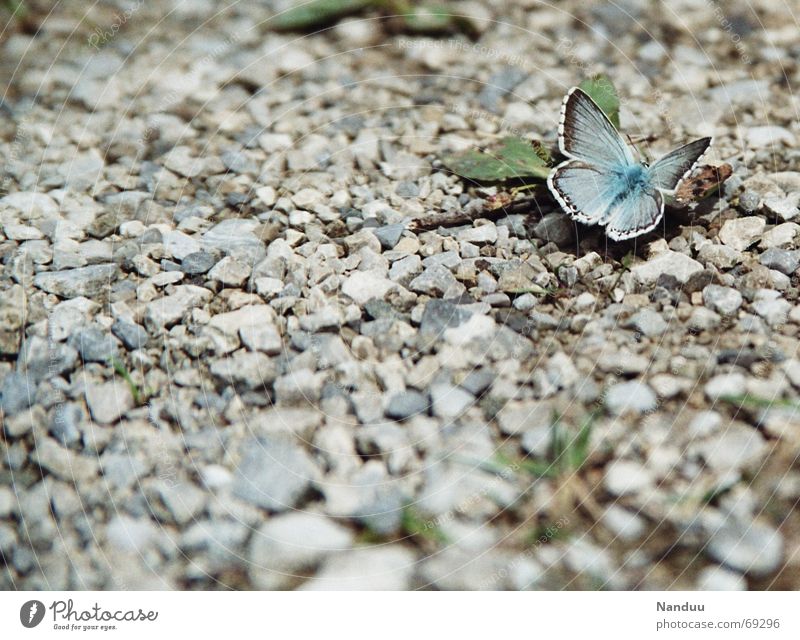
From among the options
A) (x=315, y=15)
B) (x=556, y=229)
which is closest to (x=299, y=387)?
(x=556, y=229)

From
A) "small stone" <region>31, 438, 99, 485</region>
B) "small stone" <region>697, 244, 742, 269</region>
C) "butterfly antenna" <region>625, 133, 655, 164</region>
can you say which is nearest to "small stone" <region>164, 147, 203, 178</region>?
"small stone" <region>31, 438, 99, 485</region>

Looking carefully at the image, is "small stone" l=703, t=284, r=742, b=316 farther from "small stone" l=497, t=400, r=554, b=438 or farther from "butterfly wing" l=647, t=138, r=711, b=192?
"small stone" l=497, t=400, r=554, b=438

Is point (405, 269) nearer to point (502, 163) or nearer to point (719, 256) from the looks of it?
point (502, 163)
